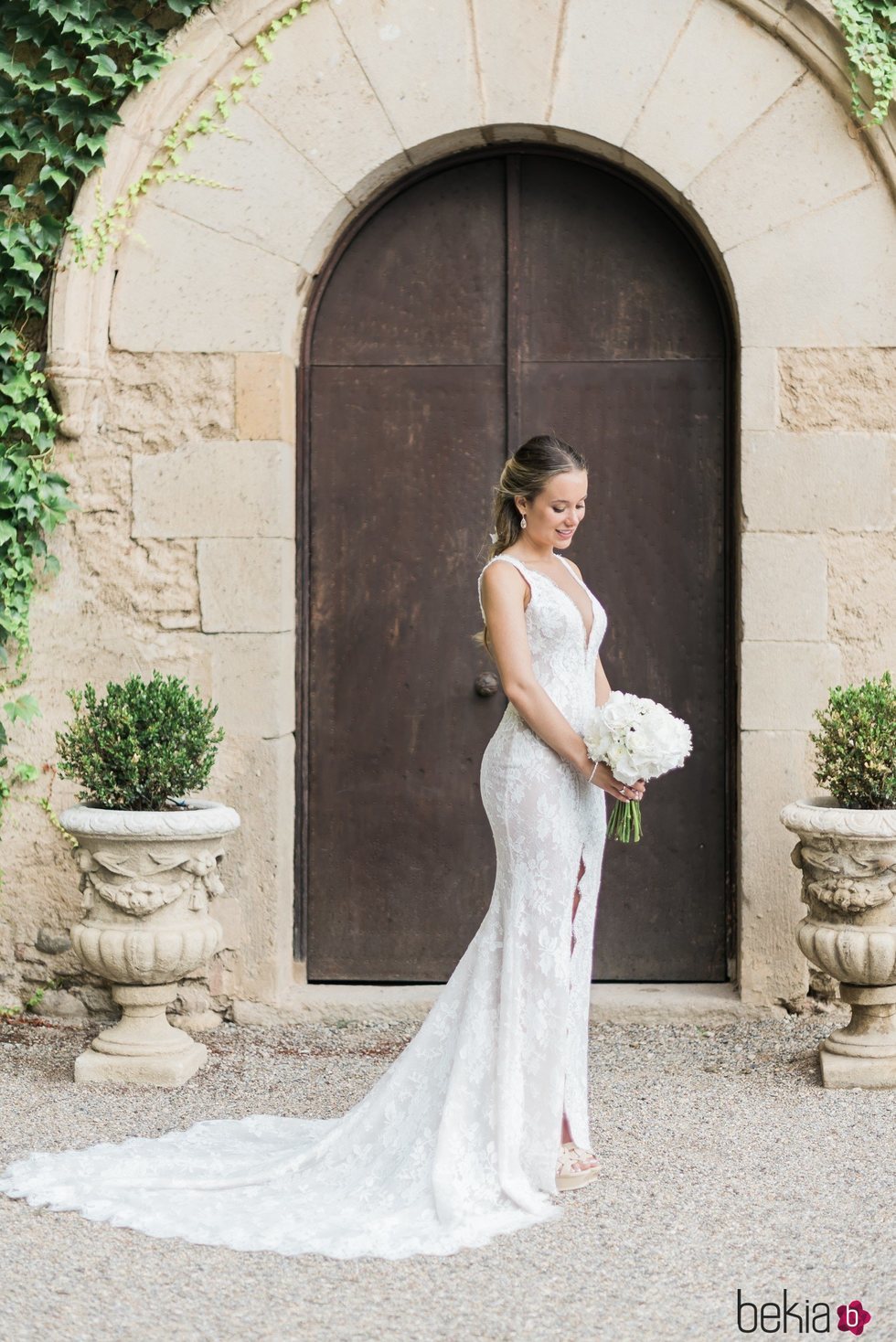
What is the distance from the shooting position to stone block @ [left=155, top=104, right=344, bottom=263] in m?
4.89

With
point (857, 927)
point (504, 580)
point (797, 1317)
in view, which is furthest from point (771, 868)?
point (797, 1317)

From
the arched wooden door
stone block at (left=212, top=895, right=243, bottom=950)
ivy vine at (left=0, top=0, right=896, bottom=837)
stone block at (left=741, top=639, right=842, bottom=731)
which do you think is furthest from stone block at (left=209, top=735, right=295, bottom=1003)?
stone block at (left=741, top=639, right=842, bottom=731)

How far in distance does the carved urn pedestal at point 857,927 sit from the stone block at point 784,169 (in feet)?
6.82

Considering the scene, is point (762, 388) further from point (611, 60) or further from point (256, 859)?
point (256, 859)

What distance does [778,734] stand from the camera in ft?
15.8

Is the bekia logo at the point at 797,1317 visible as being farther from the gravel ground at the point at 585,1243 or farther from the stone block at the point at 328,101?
the stone block at the point at 328,101

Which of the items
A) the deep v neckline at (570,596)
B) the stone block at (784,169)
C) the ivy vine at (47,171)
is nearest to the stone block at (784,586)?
the stone block at (784,169)

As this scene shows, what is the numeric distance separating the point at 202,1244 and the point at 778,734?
2698 mm

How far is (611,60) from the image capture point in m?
4.81

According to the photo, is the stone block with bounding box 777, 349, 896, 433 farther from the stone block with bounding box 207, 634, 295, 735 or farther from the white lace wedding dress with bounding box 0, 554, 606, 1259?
the stone block with bounding box 207, 634, 295, 735

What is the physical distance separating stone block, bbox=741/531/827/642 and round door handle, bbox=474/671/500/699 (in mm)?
943

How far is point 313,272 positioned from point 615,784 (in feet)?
8.57

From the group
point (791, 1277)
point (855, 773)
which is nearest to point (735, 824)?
point (855, 773)

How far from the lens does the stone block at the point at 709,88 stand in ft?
15.7
